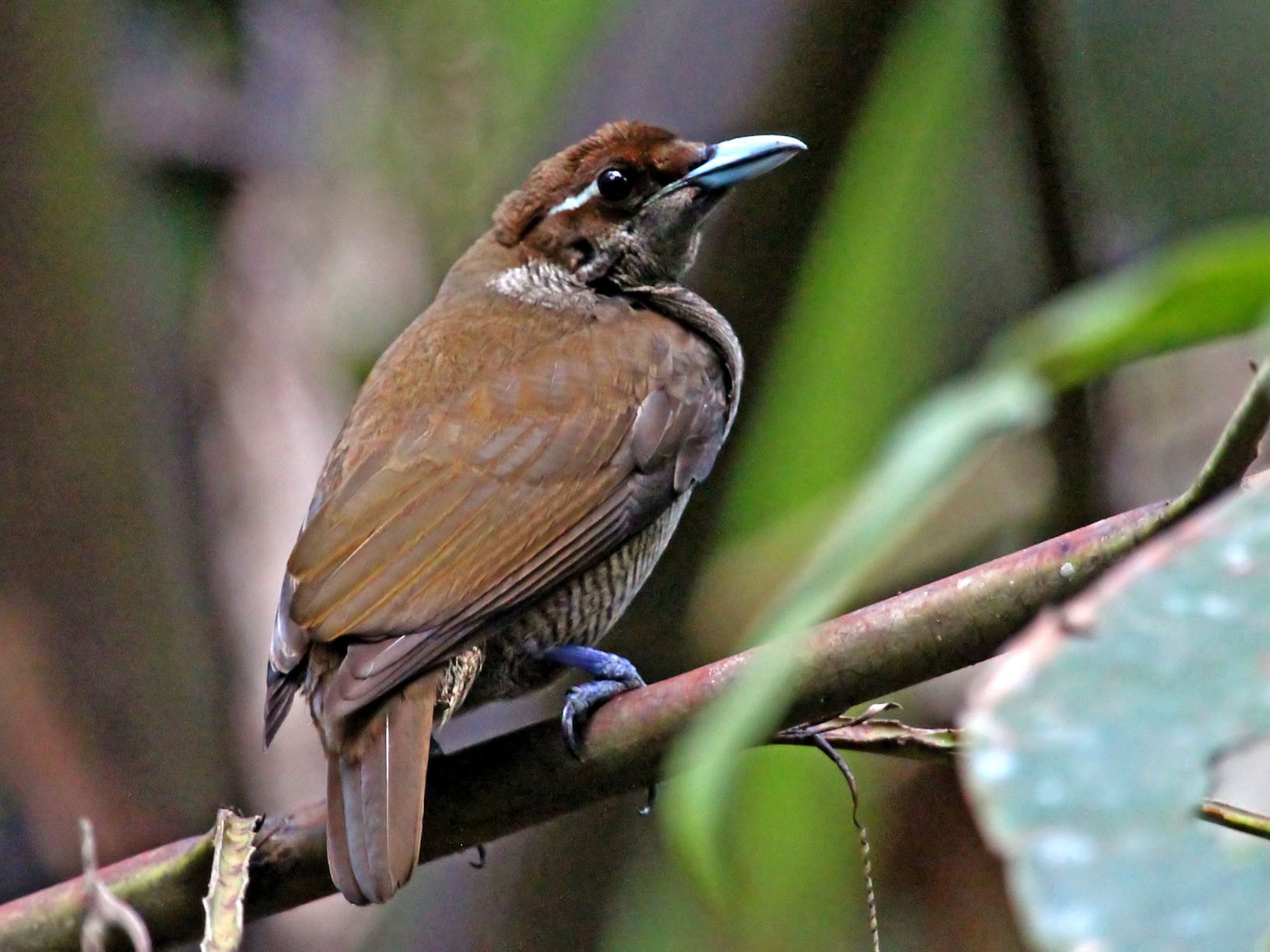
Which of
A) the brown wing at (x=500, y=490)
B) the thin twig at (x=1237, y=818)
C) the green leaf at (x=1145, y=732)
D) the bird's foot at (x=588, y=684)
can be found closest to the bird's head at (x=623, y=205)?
the brown wing at (x=500, y=490)

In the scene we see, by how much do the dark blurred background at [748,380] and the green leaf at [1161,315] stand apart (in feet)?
9.85

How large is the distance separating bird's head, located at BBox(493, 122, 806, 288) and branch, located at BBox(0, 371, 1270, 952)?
146 cm

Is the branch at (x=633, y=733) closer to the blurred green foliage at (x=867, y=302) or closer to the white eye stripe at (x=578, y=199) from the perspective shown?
the blurred green foliage at (x=867, y=302)

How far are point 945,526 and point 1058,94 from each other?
1291mm

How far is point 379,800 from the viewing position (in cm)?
255

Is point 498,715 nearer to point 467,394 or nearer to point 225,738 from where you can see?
point 225,738

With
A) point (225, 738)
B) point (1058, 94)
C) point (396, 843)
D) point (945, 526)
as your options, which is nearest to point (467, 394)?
point (396, 843)

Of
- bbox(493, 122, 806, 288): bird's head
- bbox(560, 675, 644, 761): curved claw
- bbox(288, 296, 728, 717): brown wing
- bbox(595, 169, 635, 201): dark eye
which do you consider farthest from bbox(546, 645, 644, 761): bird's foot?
bbox(595, 169, 635, 201): dark eye

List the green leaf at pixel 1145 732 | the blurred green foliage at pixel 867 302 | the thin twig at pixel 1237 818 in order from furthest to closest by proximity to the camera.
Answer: the blurred green foliage at pixel 867 302
the thin twig at pixel 1237 818
the green leaf at pixel 1145 732

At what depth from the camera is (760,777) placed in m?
4.35

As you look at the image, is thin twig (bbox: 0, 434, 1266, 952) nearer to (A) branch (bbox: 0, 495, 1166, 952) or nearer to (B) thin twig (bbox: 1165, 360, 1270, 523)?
(A) branch (bbox: 0, 495, 1166, 952)

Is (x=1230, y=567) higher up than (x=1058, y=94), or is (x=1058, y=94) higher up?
(x=1230, y=567)

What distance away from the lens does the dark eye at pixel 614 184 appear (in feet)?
12.5

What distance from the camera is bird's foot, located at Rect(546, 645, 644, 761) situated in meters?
2.58
